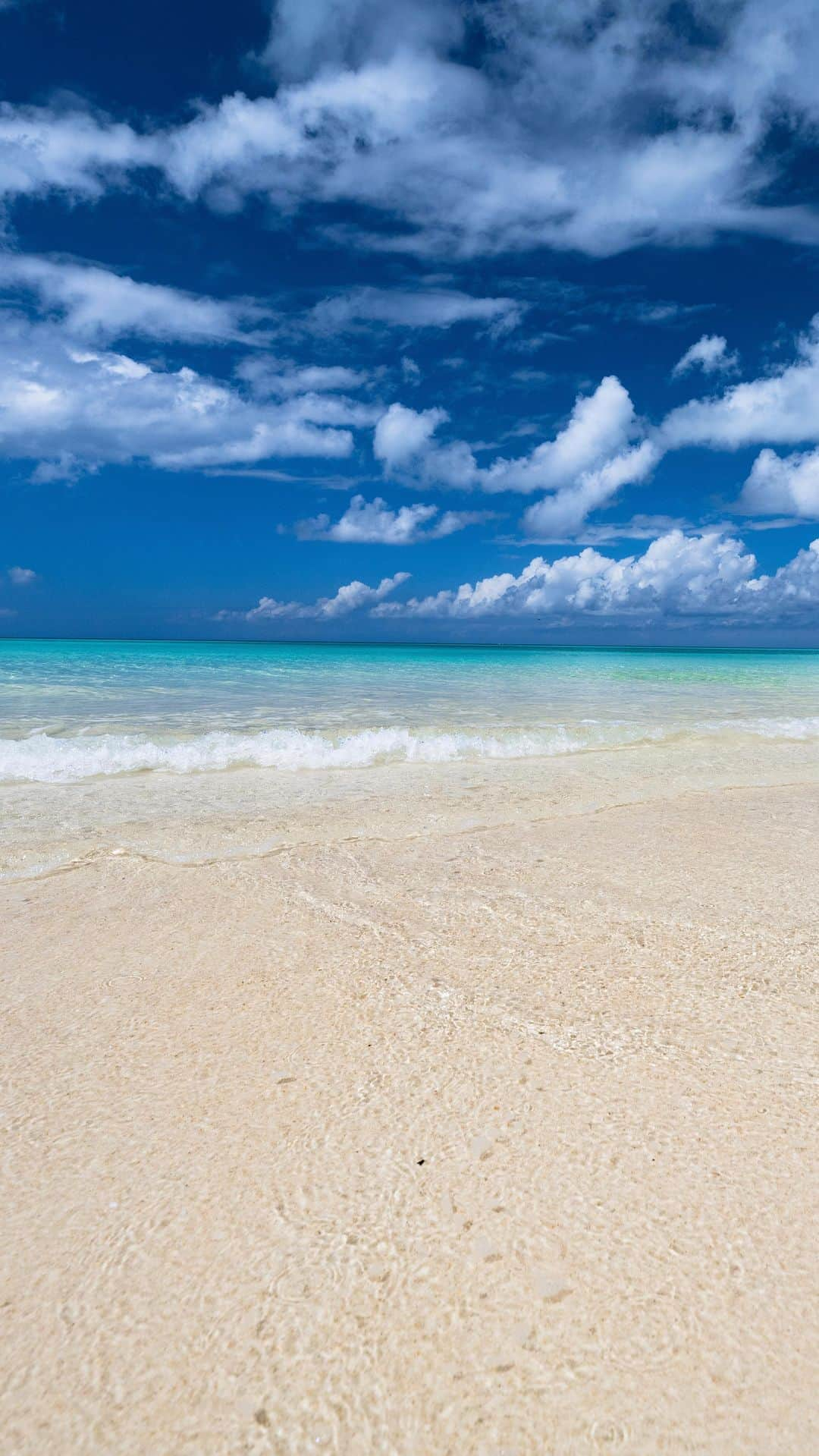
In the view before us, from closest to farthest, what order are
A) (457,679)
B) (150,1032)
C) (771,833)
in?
(150,1032), (771,833), (457,679)

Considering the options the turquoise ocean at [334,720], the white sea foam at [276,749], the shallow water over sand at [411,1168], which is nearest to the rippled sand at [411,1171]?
the shallow water over sand at [411,1168]

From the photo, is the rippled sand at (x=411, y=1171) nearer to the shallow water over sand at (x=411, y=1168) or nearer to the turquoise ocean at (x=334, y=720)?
the shallow water over sand at (x=411, y=1168)

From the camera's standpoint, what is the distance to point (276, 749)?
9523 millimetres

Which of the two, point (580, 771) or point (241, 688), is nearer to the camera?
point (580, 771)

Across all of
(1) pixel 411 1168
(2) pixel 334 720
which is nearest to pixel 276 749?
(2) pixel 334 720

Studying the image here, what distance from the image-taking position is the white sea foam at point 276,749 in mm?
8438

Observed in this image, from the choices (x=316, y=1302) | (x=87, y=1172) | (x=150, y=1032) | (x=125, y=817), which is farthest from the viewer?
(x=125, y=817)

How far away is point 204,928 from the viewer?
379 centimetres

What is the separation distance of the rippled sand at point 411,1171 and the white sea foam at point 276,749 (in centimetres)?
447

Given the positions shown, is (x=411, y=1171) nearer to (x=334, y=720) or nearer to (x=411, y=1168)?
(x=411, y=1168)

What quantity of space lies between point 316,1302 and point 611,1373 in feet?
2.07

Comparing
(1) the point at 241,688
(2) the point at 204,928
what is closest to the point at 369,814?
(2) the point at 204,928

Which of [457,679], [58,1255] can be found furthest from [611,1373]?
[457,679]

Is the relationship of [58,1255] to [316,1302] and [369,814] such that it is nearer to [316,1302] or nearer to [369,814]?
[316,1302]
